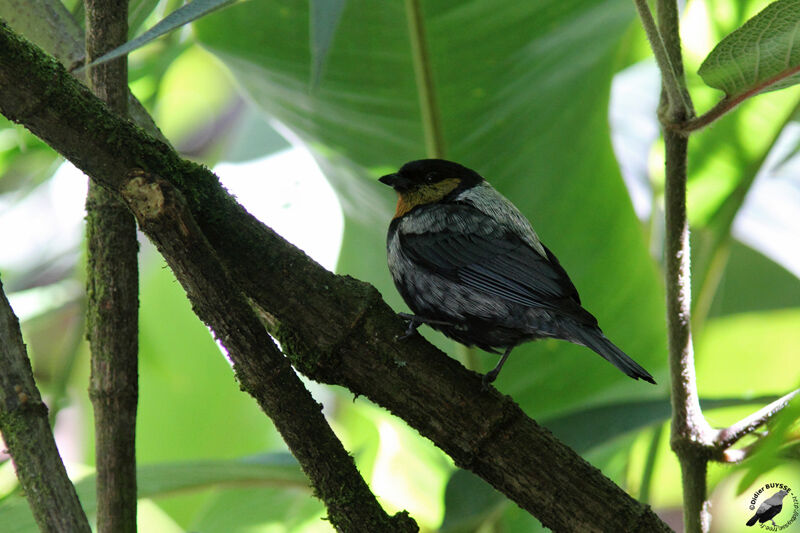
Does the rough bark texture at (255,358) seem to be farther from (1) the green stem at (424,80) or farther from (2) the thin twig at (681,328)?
(1) the green stem at (424,80)

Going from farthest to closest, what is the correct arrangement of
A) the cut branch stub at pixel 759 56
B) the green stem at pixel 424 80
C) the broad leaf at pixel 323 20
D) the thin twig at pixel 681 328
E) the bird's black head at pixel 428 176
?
1. the bird's black head at pixel 428 176
2. the green stem at pixel 424 80
3. the thin twig at pixel 681 328
4. the cut branch stub at pixel 759 56
5. the broad leaf at pixel 323 20

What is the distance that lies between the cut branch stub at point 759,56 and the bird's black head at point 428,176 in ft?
3.26

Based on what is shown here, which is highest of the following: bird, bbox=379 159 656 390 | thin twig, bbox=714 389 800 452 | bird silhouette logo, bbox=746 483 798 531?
bird, bbox=379 159 656 390

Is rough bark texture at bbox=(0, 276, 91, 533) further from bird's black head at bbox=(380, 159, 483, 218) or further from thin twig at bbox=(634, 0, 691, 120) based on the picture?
bird's black head at bbox=(380, 159, 483, 218)

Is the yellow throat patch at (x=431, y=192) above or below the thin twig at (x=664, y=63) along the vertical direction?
above

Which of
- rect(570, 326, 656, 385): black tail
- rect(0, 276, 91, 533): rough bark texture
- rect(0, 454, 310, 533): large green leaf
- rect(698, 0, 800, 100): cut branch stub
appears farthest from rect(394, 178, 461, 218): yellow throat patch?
rect(0, 276, 91, 533): rough bark texture

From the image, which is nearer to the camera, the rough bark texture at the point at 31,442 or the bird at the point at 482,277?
the rough bark texture at the point at 31,442

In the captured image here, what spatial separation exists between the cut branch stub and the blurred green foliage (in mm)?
800

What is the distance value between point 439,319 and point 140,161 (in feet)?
3.29

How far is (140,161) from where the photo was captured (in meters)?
1.33

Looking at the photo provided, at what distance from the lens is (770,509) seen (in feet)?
5.62

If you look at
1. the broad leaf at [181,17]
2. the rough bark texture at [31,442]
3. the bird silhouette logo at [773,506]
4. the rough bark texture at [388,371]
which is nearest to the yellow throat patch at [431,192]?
the rough bark texture at [388,371]

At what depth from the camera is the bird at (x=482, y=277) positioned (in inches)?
79.0

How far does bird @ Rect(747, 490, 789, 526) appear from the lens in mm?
1671
